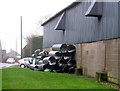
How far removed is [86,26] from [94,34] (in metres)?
1.43

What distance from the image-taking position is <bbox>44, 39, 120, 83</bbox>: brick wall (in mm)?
10609

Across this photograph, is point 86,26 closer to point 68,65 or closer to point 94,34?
point 94,34

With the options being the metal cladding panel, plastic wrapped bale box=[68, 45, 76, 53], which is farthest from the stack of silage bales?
the metal cladding panel

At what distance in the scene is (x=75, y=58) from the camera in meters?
16.6

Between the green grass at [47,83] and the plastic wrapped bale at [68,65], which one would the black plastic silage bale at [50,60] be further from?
the green grass at [47,83]

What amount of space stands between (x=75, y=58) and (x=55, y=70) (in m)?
1.88

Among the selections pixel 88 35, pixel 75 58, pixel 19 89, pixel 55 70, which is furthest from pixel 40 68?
pixel 19 89

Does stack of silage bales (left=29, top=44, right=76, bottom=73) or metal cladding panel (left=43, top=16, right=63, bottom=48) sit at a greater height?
metal cladding panel (left=43, top=16, right=63, bottom=48)

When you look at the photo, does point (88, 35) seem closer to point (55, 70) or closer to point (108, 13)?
point (108, 13)

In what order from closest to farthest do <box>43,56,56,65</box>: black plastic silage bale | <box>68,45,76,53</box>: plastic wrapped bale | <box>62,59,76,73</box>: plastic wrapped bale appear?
<box>62,59,76,73</box>: plastic wrapped bale → <box>68,45,76,53</box>: plastic wrapped bale → <box>43,56,56,65</box>: black plastic silage bale

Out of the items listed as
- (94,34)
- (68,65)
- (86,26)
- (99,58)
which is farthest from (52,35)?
(99,58)

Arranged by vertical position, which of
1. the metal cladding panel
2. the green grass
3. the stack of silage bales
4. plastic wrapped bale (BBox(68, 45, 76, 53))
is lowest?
the green grass

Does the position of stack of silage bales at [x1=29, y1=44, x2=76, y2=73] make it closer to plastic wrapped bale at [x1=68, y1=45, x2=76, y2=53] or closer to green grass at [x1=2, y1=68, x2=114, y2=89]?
plastic wrapped bale at [x1=68, y1=45, x2=76, y2=53]

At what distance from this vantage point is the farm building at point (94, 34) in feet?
35.5
